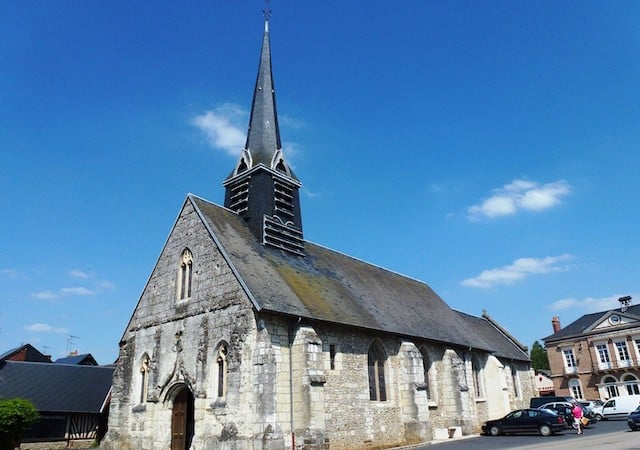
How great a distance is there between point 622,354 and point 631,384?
2398 millimetres

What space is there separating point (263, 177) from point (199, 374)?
9310mm

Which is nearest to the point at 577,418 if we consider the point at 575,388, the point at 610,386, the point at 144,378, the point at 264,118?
the point at 144,378

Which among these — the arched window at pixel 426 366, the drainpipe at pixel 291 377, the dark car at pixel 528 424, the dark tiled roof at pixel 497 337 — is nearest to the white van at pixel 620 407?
the dark tiled roof at pixel 497 337

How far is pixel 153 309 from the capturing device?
20.5m

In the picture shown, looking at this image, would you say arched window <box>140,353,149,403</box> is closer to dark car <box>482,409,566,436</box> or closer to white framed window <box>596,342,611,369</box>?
dark car <box>482,409,566,436</box>

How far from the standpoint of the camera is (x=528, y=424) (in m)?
22.5

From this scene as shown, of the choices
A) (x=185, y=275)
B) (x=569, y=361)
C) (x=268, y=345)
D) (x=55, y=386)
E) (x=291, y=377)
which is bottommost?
(x=291, y=377)

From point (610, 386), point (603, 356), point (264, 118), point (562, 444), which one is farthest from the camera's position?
point (603, 356)

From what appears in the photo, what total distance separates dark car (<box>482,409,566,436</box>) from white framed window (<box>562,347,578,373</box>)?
2472 cm

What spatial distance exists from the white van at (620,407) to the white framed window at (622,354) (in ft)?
32.0

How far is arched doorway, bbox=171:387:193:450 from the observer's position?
58.5 ft

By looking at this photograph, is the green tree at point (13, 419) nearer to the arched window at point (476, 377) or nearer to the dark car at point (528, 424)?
the dark car at point (528, 424)

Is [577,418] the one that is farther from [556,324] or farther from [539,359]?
[539,359]

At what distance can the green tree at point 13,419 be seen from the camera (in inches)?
754
